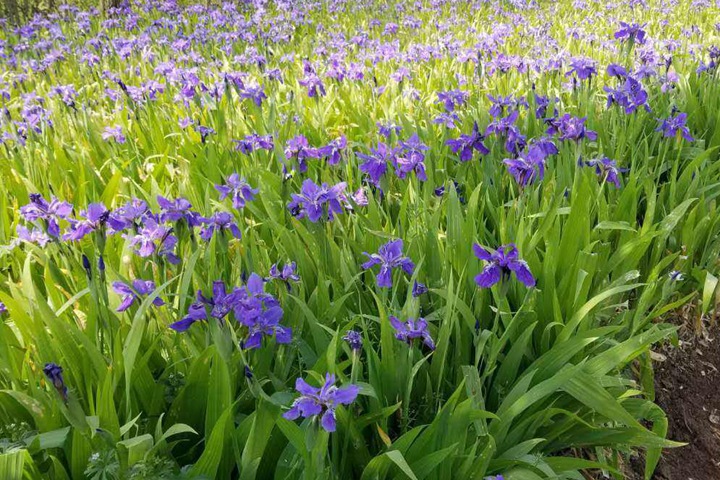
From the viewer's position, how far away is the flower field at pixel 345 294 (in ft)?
4.10

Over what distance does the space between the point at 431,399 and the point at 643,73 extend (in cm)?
221

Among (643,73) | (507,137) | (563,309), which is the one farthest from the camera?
(643,73)

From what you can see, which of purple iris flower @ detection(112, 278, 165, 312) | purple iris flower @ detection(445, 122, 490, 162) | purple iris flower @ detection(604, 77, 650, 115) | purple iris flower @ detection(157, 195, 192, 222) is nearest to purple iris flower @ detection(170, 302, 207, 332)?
purple iris flower @ detection(112, 278, 165, 312)

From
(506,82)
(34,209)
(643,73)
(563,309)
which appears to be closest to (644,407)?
(563,309)

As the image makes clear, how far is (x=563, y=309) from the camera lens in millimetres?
1734

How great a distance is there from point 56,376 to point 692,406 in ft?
6.56

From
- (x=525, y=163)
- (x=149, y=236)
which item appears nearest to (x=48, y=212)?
(x=149, y=236)

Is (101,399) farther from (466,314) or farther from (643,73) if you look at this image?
(643,73)

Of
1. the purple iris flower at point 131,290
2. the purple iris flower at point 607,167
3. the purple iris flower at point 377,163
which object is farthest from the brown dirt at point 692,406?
the purple iris flower at point 131,290

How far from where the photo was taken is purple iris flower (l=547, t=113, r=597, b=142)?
2.04m

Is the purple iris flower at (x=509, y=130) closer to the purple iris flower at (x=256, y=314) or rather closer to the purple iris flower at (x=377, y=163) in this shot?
the purple iris flower at (x=377, y=163)

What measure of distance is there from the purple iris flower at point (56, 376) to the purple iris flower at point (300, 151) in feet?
3.79

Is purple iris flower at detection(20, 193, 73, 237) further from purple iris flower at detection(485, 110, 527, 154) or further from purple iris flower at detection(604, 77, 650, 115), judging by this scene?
purple iris flower at detection(604, 77, 650, 115)

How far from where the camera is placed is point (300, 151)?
2.04 metres
